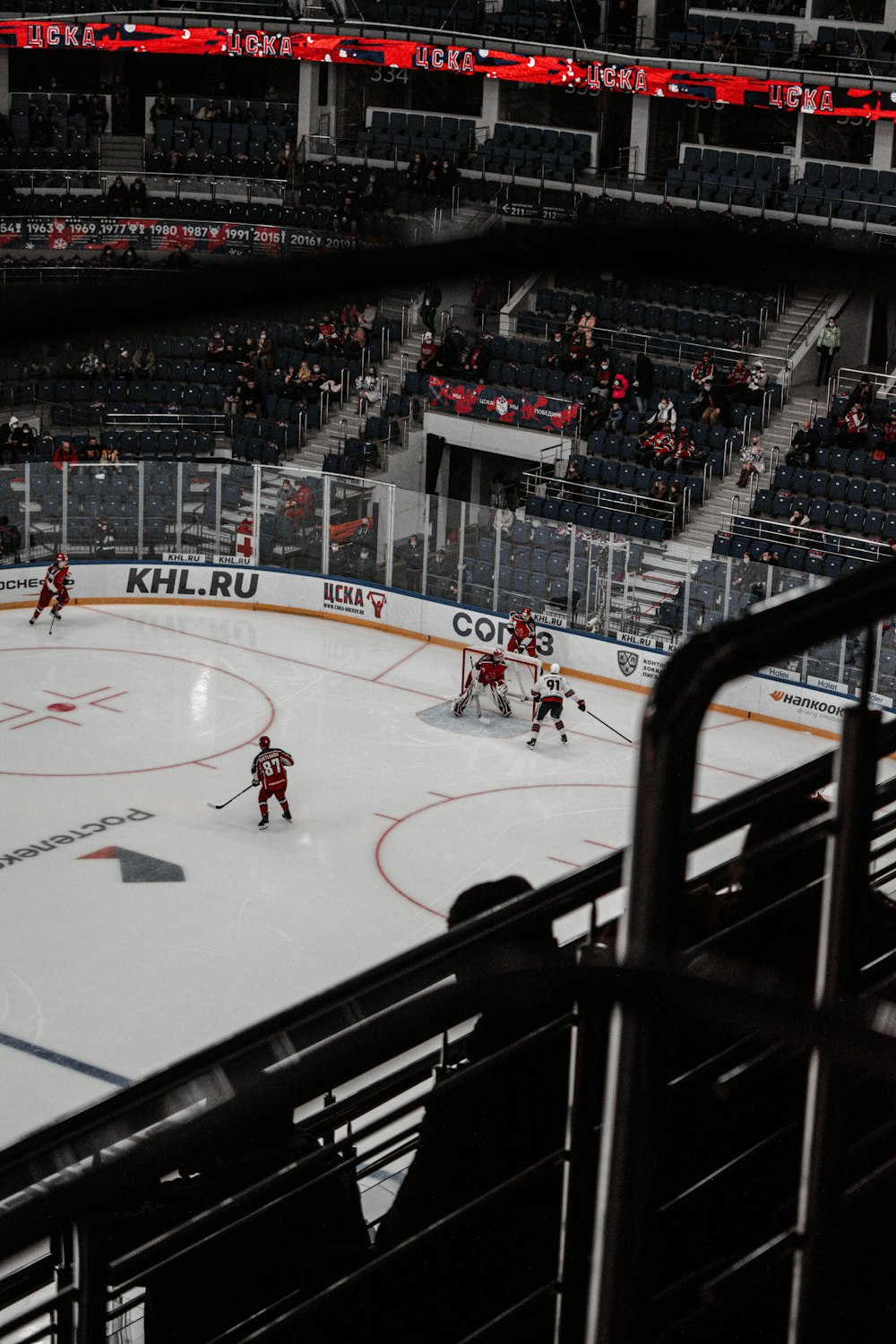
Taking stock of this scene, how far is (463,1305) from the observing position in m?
2.37

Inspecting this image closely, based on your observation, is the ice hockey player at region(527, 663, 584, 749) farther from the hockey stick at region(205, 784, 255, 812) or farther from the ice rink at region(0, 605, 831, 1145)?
the hockey stick at region(205, 784, 255, 812)

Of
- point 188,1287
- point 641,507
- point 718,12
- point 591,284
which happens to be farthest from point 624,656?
point 188,1287

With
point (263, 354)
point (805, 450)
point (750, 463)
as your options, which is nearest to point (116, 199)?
A: point (263, 354)

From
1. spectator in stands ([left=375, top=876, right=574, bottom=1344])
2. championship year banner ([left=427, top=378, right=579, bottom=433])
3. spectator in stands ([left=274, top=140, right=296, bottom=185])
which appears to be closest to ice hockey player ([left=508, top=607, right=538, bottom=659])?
championship year banner ([left=427, top=378, right=579, bottom=433])

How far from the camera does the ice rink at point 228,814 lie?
1577 cm

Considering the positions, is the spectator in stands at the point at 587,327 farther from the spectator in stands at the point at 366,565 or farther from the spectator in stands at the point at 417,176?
the spectator in stands at the point at 366,565

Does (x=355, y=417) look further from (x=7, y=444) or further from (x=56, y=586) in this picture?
(x=56, y=586)

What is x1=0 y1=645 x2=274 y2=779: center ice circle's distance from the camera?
72.9ft

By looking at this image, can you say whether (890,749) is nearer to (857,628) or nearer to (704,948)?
(857,628)

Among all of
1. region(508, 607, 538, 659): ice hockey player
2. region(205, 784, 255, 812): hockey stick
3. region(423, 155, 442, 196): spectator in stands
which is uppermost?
region(423, 155, 442, 196): spectator in stands

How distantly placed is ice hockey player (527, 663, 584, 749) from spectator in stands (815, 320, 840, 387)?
13.0m

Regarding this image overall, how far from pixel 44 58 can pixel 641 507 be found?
2435 cm

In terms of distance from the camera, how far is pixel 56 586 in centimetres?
2702

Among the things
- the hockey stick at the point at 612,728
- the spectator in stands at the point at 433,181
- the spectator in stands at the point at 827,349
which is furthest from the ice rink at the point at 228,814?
the spectator in stands at the point at 433,181
